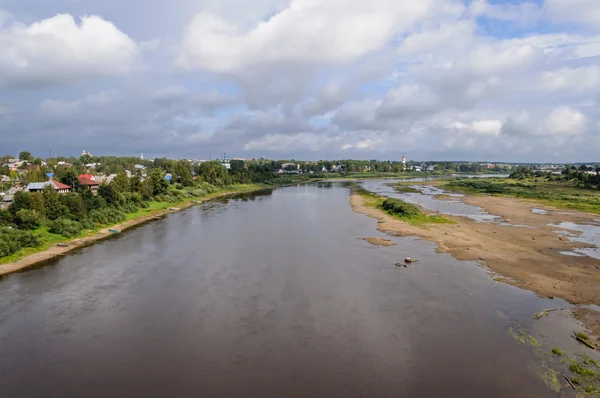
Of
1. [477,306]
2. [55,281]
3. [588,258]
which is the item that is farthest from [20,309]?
[588,258]

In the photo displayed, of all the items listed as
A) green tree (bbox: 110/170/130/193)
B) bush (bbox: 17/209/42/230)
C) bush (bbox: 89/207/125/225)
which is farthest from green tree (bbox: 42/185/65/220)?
green tree (bbox: 110/170/130/193)

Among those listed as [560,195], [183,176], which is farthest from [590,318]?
[183,176]

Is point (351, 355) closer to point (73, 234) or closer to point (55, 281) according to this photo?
point (55, 281)

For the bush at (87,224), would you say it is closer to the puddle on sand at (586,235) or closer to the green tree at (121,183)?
the green tree at (121,183)

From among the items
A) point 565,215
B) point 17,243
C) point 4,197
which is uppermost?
point 4,197

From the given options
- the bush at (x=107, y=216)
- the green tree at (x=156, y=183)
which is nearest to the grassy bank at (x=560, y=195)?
the bush at (x=107, y=216)

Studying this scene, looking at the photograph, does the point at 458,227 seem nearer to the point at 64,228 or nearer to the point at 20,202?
the point at 64,228
